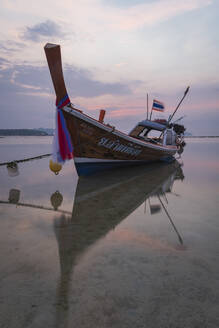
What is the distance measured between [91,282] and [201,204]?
159 inches

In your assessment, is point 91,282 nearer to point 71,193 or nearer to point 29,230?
point 29,230

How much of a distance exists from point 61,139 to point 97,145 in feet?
6.65

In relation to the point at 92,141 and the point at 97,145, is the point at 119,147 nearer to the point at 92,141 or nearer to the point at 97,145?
the point at 97,145

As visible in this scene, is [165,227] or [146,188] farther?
[146,188]

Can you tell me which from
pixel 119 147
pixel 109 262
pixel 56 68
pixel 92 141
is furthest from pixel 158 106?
pixel 109 262

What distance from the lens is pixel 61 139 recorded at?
7.73 meters

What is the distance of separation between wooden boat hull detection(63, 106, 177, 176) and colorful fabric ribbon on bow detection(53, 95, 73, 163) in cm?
24

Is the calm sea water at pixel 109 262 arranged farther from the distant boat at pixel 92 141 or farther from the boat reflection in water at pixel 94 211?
the distant boat at pixel 92 141

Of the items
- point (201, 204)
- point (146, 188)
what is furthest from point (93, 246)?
point (146, 188)

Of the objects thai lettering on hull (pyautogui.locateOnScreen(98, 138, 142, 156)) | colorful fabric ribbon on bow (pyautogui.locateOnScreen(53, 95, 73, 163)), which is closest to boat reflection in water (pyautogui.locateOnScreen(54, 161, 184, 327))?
colorful fabric ribbon on bow (pyautogui.locateOnScreen(53, 95, 73, 163))

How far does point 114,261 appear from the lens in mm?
3035

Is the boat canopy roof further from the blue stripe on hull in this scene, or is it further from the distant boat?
the blue stripe on hull

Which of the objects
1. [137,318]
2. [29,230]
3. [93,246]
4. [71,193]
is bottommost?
[71,193]

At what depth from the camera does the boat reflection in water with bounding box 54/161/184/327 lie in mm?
2967
